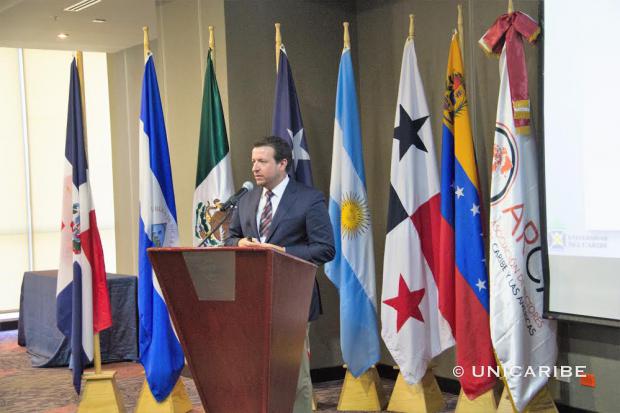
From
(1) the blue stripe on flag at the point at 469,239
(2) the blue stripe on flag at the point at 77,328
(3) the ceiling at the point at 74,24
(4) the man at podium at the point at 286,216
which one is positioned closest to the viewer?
(4) the man at podium at the point at 286,216

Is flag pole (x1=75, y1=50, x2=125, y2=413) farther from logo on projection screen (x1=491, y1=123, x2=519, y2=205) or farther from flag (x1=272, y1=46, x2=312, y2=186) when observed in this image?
logo on projection screen (x1=491, y1=123, x2=519, y2=205)

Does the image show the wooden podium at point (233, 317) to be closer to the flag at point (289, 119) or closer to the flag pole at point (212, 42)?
the flag at point (289, 119)

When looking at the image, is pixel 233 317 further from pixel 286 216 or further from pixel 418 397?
pixel 418 397

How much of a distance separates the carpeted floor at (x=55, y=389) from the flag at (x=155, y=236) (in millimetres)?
458

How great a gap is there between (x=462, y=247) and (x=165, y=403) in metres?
2.01

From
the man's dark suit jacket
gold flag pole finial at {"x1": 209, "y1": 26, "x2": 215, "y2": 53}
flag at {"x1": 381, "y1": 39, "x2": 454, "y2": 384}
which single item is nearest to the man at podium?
the man's dark suit jacket

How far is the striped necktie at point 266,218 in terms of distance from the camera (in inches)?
154

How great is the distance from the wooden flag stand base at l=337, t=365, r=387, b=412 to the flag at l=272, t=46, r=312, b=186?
127cm

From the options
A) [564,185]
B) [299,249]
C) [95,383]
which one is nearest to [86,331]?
[95,383]

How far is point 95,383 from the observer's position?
195 inches

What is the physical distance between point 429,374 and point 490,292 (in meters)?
0.88

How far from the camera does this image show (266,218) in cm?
393

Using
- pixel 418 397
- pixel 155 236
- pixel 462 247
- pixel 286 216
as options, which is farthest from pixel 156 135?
pixel 418 397

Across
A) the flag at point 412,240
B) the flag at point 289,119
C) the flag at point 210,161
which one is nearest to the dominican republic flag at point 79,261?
the flag at point 210,161
